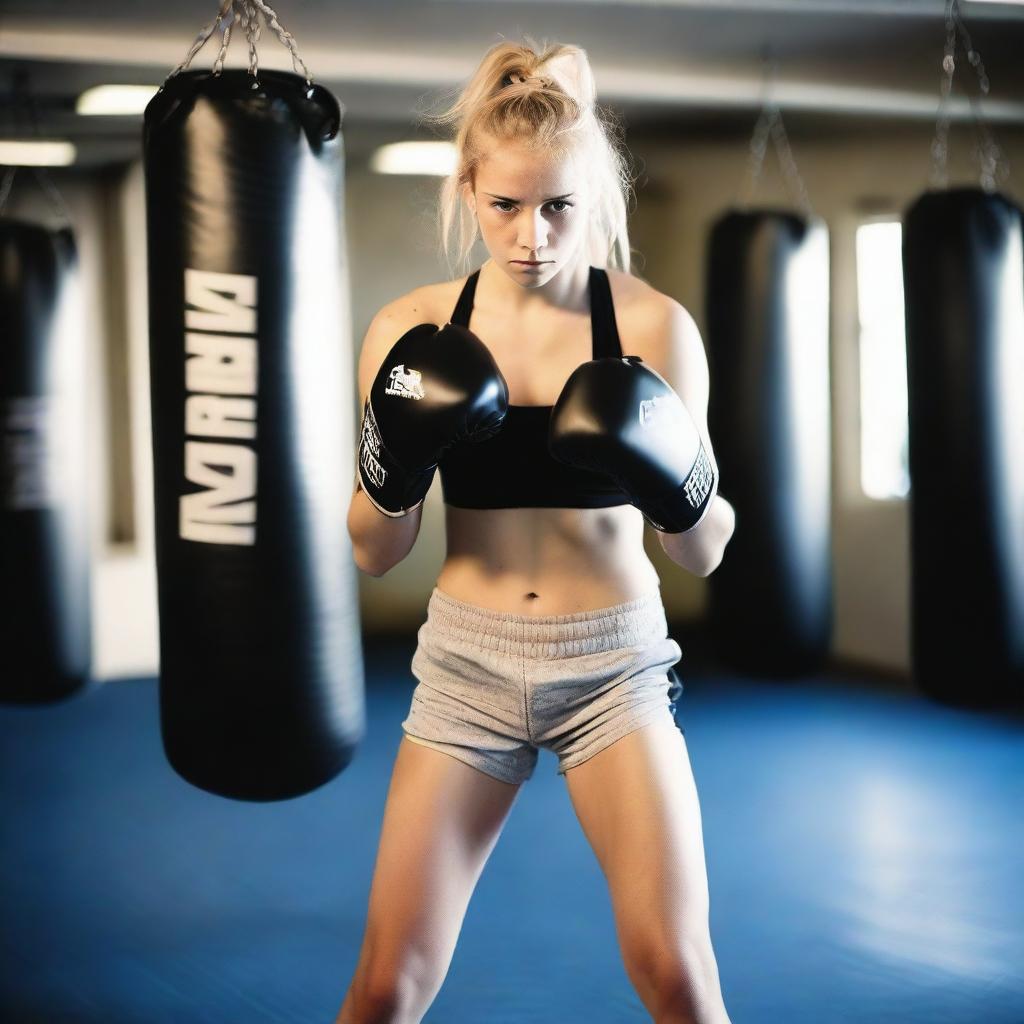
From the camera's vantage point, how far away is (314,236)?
75.0 inches

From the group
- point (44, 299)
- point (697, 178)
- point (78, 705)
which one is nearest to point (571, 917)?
point (44, 299)

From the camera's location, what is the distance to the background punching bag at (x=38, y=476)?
3473 mm

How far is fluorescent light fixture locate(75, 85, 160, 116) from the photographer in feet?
14.4

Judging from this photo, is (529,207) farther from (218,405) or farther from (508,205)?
(218,405)

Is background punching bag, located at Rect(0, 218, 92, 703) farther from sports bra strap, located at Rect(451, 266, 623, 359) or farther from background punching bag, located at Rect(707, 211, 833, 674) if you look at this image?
sports bra strap, located at Rect(451, 266, 623, 359)

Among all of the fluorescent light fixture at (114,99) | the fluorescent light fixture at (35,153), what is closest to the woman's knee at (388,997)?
the fluorescent light fixture at (35,153)

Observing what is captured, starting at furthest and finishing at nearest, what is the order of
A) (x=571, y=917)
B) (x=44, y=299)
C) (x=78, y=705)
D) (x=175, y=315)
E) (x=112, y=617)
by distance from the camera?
(x=112, y=617) < (x=78, y=705) < (x=44, y=299) < (x=571, y=917) < (x=175, y=315)

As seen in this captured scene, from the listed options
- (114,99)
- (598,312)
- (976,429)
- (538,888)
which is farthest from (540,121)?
(114,99)

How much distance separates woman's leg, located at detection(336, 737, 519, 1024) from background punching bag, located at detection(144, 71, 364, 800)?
0.44 meters

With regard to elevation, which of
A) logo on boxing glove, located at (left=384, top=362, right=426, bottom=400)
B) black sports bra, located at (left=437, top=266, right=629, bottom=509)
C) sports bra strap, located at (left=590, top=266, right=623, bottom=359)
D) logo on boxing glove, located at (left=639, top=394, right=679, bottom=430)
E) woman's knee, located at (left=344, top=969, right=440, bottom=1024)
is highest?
sports bra strap, located at (left=590, top=266, right=623, bottom=359)

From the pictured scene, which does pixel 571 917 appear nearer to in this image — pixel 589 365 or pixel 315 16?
pixel 589 365

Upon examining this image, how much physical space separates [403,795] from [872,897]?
5.57 feet

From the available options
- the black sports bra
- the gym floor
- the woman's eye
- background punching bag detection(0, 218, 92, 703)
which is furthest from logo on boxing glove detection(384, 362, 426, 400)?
background punching bag detection(0, 218, 92, 703)

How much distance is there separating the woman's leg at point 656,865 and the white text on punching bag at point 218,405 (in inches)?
27.3
